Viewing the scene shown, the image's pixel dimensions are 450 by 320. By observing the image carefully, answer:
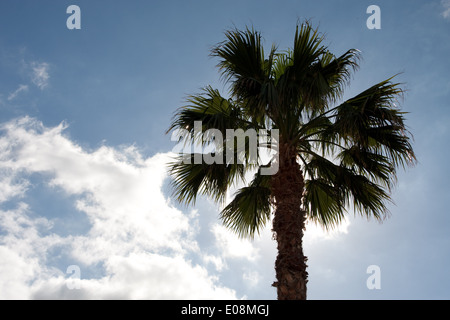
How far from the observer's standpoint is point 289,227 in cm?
734

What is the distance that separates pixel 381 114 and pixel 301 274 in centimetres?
326

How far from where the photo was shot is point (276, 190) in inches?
309

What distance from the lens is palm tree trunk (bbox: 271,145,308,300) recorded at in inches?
267

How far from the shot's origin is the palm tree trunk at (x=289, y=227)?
6777mm

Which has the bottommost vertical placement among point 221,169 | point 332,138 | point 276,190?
point 276,190

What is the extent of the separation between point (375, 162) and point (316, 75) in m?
2.18

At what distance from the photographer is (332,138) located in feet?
27.8
